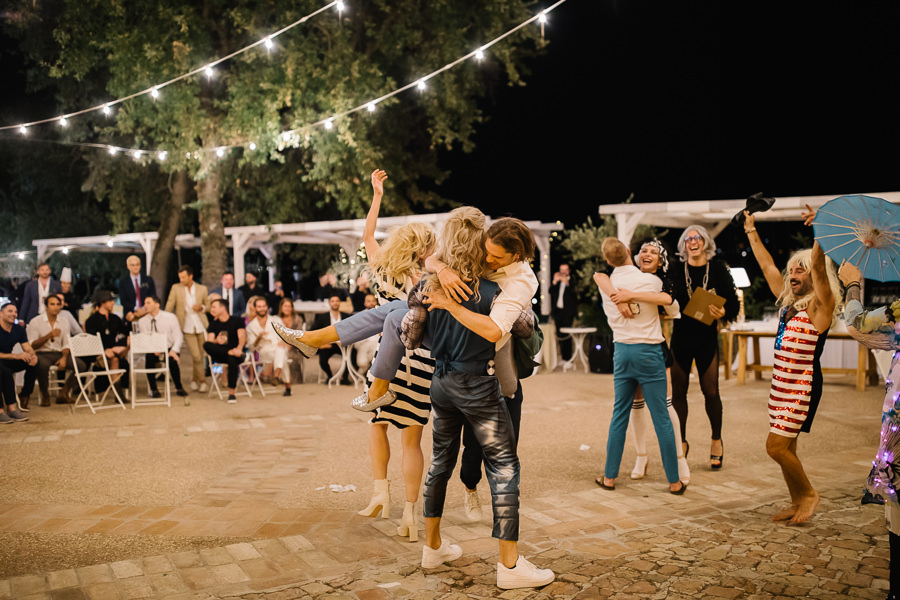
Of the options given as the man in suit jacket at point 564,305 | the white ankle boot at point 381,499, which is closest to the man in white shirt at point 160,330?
the white ankle boot at point 381,499

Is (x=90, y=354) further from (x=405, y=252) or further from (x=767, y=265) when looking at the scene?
(x=767, y=265)

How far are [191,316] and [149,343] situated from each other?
1.17 meters

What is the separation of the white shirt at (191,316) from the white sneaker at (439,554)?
23.4ft

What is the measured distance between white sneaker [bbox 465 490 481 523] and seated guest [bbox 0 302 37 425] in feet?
18.5

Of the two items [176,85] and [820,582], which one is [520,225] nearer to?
[820,582]

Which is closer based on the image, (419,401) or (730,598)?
(730,598)

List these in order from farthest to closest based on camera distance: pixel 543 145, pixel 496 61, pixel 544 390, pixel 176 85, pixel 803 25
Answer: pixel 543 145 < pixel 803 25 < pixel 496 61 < pixel 176 85 < pixel 544 390

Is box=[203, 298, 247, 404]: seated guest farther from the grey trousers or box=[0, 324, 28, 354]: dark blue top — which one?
the grey trousers

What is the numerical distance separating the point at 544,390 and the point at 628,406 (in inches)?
192

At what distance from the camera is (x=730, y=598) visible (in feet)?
9.72

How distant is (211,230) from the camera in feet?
51.5

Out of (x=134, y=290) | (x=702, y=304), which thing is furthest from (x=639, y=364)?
(x=134, y=290)

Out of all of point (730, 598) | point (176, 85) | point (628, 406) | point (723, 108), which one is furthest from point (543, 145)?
point (730, 598)

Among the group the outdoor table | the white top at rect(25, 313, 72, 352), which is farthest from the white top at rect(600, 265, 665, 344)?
the white top at rect(25, 313, 72, 352)
